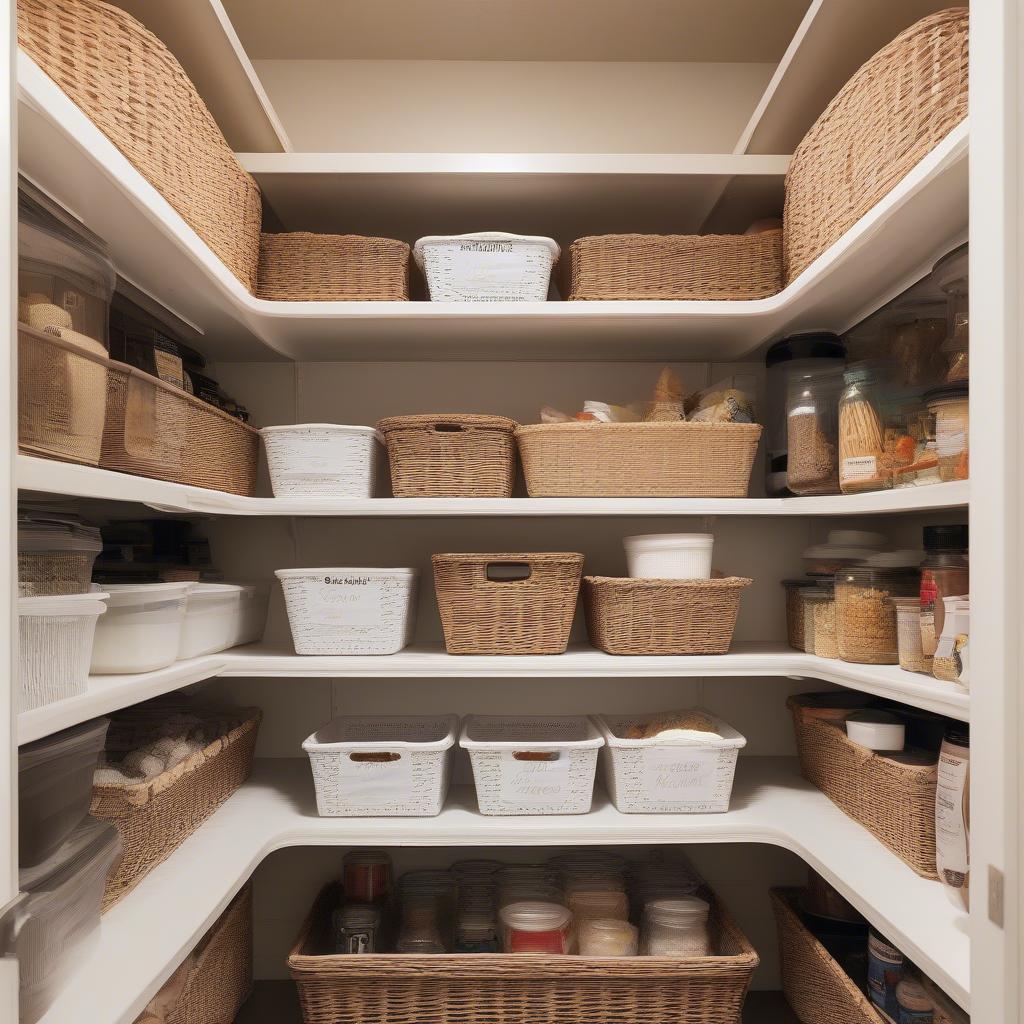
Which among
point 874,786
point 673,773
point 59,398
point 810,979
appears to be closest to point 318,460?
point 59,398

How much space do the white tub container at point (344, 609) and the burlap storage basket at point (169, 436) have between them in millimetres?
257

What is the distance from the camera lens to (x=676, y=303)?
165cm

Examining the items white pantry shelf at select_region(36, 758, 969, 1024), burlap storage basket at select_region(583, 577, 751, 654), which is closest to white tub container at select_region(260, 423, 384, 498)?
burlap storage basket at select_region(583, 577, 751, 654)

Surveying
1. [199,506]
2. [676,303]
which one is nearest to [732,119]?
[676,303]

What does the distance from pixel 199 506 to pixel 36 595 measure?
46 cm

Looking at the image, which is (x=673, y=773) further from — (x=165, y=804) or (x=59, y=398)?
(x=59, y=398)

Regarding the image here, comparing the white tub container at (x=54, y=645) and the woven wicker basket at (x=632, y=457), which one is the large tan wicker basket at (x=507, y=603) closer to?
the woven wicker basket at (x=632, y=457)

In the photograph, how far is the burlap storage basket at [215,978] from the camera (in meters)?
1.34

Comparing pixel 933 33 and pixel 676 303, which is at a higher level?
pixel 933 33

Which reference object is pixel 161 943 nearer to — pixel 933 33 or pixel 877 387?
pixel 877 387

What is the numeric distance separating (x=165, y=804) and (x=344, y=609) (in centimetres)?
47

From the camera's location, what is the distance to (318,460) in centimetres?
169

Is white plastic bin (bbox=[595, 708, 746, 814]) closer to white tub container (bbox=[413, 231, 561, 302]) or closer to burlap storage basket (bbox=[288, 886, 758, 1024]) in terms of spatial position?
burlap storage basket (bbox=[288, 886, 758, 1024])

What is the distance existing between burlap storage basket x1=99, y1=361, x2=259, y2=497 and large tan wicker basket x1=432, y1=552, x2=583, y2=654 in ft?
1.53
